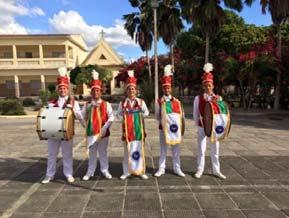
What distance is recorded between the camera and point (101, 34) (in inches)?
2082

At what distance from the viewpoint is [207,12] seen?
24.1m

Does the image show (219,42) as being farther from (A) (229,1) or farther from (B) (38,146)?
(B) (38,146)

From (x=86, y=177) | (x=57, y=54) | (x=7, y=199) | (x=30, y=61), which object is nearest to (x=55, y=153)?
(x=86, y=177)

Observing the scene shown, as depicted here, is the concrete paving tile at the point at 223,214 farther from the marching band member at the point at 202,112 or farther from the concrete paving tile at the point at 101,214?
the marching band member at the point at 202,112

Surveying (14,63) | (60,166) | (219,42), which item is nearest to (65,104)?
(60,166)

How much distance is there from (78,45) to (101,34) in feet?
11.7

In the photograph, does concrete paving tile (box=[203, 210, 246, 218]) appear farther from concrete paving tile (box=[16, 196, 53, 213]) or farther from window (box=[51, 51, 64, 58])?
window (box=[51, 51, 64, 58])

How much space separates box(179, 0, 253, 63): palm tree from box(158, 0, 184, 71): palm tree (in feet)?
12.9

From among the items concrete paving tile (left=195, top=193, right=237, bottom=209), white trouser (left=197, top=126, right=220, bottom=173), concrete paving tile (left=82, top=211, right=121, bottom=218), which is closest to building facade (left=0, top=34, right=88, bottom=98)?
white trouser (left=197, top=126, right=220, bottom=173)

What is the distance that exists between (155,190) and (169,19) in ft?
84.0

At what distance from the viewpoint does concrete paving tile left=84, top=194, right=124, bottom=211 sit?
5.26m

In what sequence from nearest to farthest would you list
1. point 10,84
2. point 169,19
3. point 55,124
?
1. point 55,124
2. point 169,19
3. point 10,84

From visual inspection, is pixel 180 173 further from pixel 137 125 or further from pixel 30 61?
pixel 30 61

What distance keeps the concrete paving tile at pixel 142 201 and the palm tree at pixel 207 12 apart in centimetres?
1991
